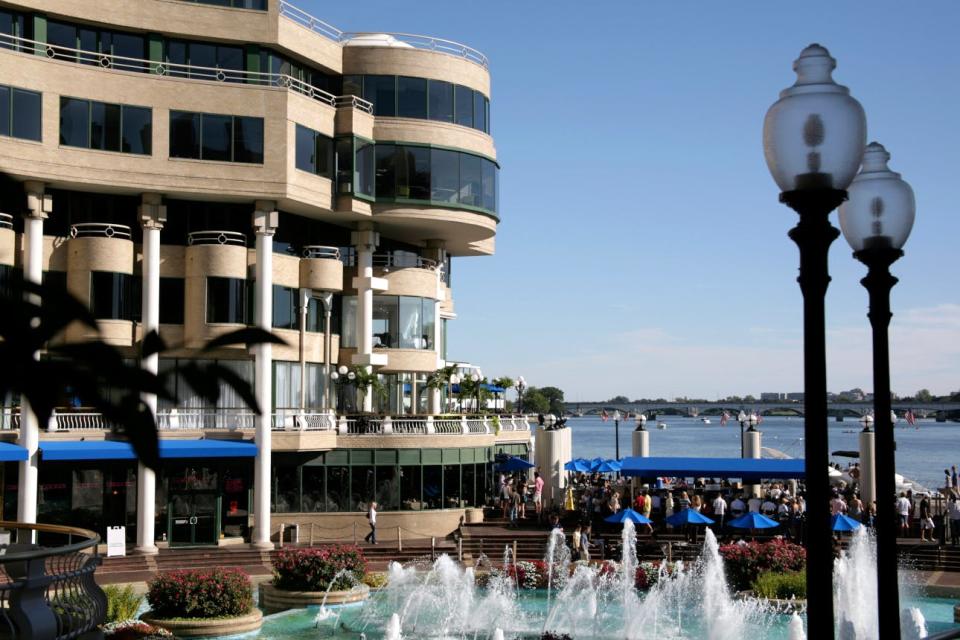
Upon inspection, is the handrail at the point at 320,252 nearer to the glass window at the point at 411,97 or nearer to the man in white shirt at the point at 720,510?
the glass window at the point at 411,97

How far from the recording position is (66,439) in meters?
39.1

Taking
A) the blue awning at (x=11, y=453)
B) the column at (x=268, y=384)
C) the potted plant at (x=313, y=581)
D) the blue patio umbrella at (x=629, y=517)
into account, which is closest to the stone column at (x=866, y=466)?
the blue patio umbrella at (x=629, y=517)

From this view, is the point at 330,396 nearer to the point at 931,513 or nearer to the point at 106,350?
the point at 931,513

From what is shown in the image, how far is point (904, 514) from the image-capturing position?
1547 inches

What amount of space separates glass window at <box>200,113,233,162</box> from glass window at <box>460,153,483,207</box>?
992cm

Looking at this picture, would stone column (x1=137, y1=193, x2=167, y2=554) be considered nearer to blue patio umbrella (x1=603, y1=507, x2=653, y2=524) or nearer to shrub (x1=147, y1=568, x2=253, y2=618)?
shrub (x1=147, y1=568, x2=253, y2=618)

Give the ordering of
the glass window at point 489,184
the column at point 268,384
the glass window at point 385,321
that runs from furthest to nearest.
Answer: the glass window at point 489,184 → the glass window at point 385,321 → the column at point 268,384

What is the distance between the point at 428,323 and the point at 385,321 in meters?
1.81

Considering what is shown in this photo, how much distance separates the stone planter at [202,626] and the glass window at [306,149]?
19486 millimetres

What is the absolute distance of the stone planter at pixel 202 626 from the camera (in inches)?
1099

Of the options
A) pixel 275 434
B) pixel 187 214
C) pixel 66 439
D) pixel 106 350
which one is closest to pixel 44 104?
pixel 187 214

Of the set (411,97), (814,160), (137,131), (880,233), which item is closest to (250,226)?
(137,131)

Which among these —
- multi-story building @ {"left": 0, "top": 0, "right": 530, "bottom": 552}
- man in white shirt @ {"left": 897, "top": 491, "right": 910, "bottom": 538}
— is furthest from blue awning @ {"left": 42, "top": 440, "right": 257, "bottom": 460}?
man in white shirt @ {"left": 897, "top": 491, "right": 910, "bottom": 538}

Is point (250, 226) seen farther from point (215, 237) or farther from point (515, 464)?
point (515, 464)
